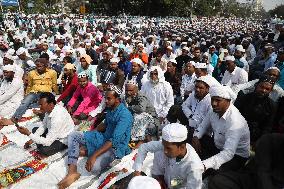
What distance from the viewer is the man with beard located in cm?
398

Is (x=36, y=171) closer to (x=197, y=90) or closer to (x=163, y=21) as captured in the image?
(x=197, y=90)

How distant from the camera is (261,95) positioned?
3996 millimetres

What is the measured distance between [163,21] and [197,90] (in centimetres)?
2460

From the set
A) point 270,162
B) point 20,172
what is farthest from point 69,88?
point 270,162

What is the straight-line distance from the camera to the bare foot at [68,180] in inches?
139

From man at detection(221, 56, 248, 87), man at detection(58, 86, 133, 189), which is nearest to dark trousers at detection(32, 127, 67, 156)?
man at detection(58, 86, 133, 189)

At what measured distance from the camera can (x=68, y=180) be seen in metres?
3.58

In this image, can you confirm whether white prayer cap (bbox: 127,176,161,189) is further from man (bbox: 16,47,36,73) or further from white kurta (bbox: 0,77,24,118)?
man (bbox: 16,47,36,73)

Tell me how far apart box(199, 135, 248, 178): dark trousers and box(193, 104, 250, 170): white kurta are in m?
0.07

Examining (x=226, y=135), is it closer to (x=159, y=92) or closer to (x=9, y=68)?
(x=159, y=92)

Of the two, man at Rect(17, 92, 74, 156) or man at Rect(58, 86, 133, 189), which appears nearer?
man at Rect(58, 86, 133, 189)

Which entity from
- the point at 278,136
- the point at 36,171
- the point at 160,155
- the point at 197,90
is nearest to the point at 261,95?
the point at 197,90

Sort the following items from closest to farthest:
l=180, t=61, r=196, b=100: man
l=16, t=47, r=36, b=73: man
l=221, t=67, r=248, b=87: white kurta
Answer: l=180, t=61, r=196, b=100: man
l=221, t=67, r=248, b=87: white kurta
l=16, t=47, r=36, b=73: man

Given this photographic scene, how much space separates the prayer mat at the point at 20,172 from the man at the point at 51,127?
205mm
